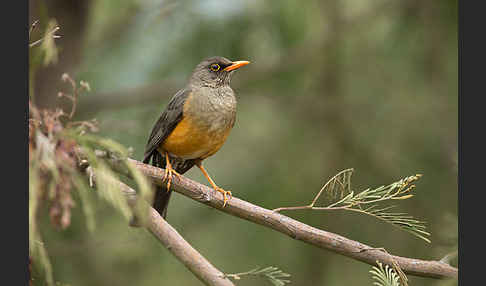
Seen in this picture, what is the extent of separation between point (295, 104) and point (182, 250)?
411 centimetres

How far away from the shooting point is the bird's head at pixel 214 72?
14.9ft

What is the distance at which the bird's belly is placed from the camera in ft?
12.9

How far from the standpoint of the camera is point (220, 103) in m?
4.14

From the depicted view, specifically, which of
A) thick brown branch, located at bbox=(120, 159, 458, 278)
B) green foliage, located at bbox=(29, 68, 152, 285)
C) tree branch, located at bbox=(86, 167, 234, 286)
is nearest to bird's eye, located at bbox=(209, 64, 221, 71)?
thick brown branch, located at bbox=(120, 159, 458, 278)

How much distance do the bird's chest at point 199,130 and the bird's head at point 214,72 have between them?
449 mm

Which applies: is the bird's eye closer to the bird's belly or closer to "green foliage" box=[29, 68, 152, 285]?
the bird's belly

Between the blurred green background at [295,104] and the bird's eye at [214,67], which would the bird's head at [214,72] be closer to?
the bird's eye at [214,67]

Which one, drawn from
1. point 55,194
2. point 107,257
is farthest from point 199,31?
point 55,194

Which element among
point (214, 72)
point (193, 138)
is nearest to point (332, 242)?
point (193, 138)

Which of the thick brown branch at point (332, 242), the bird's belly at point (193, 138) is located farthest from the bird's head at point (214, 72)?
the thick brown branch at point (332, 242)

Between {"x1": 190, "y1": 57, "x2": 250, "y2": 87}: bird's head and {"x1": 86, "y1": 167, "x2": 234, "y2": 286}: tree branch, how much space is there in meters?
1.97

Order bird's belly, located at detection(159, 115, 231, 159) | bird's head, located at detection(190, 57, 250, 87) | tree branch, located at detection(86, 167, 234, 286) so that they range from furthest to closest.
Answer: bird's head, located at detection(190, 57, 250, 87) < bird's belly, located at detection(159, 115, 231, 159) < tree branch, located at detection(86, 167, 234, 286)

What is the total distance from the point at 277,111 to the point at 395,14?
7.16ft

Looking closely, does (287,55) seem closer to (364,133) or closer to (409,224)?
(364,133)
